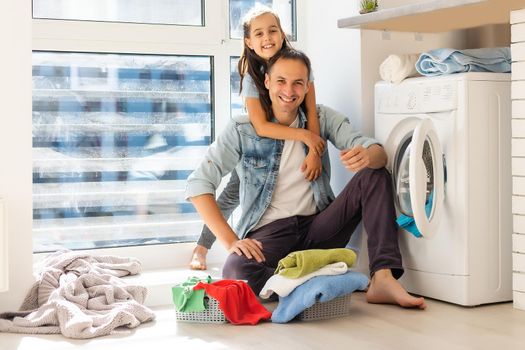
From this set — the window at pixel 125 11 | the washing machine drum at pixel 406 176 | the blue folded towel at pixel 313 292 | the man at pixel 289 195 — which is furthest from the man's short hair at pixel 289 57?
the blue folded towel at pixel 313 292

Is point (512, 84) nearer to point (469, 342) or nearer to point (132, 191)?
point (469, 342)

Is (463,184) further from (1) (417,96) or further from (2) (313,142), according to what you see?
(2) (313,142)

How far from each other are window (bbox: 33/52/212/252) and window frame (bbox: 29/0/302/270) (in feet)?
0.14

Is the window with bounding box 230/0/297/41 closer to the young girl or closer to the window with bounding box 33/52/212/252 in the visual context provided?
the window with bounding box 33/52/212/252

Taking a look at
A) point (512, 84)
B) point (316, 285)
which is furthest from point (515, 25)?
point (316, 285)

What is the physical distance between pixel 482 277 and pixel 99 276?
1251mm

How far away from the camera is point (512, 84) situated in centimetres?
271

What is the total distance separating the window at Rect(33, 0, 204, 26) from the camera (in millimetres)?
3230

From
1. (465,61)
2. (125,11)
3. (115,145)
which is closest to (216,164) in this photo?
(115,145)

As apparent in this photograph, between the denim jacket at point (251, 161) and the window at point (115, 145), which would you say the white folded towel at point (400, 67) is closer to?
the denim jacket at point (251, 161)

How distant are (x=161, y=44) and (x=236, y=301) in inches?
49.0

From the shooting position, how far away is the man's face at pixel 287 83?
9.71ft

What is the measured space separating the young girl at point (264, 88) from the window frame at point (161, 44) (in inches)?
12.9

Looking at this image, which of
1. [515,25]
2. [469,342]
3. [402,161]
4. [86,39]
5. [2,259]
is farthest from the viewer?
[86,39]
